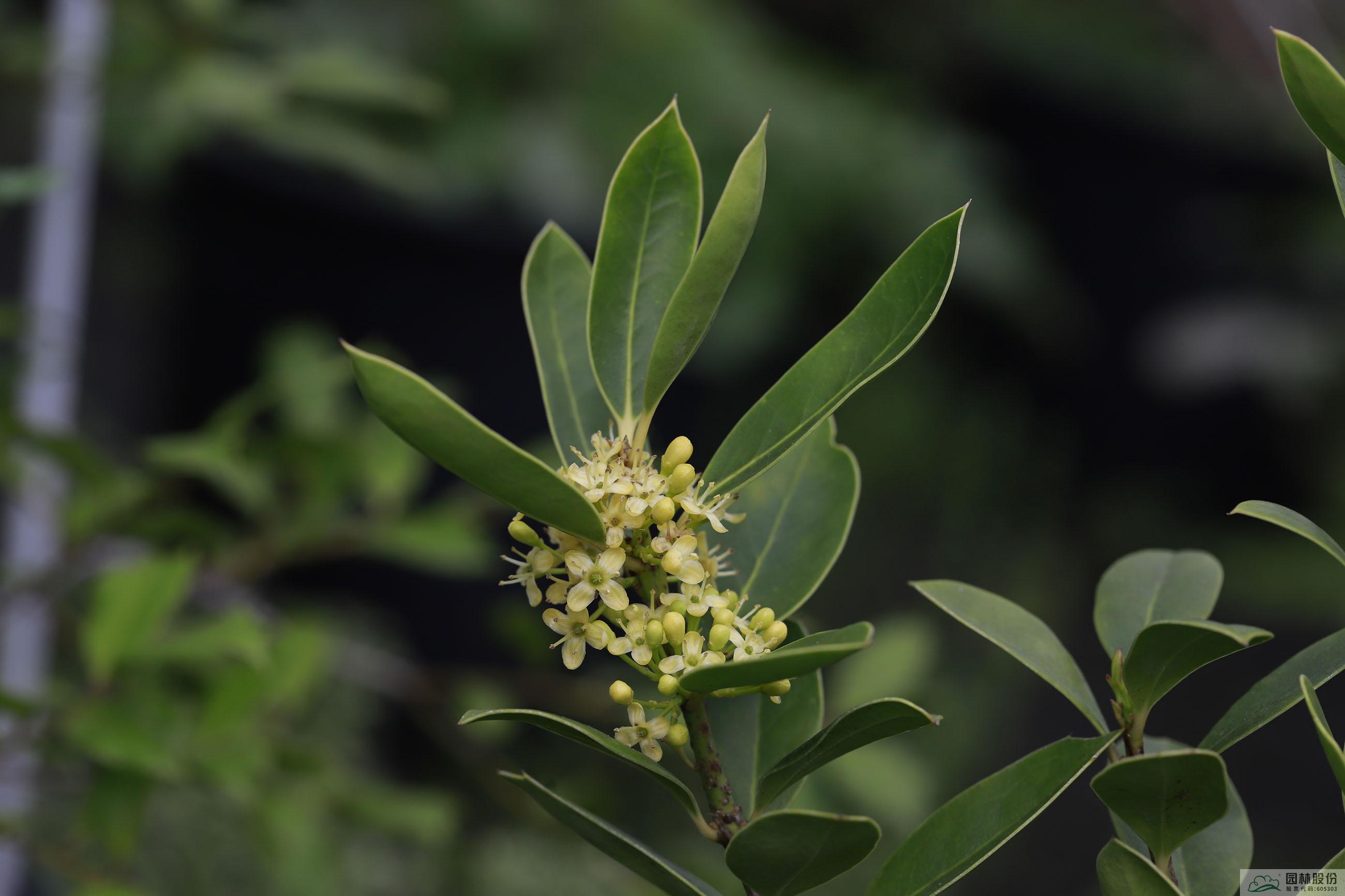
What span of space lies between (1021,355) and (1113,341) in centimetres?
24

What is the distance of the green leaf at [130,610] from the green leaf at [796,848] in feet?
1.47

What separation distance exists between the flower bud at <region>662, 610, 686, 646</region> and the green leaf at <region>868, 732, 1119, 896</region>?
9cm

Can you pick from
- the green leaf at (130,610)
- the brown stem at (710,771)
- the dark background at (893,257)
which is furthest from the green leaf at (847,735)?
the dark background at (893,257)

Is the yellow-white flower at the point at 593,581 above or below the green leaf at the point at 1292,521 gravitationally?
below

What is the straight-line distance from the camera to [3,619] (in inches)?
35.9

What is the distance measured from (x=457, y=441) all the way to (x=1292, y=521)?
0.22 m

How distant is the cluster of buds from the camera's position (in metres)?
0.31

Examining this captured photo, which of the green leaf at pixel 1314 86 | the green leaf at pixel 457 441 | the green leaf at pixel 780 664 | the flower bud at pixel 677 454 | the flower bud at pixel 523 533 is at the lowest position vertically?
the flower bud at pixel 523 533

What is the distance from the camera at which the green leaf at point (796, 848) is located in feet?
0.89

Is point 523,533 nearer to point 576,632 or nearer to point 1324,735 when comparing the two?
point 576,632

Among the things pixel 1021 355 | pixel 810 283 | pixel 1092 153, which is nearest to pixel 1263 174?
pixel 1092 153

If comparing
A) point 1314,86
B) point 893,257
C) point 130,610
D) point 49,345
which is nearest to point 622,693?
point 1314,86

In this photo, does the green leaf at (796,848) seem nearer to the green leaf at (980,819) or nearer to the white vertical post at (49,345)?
the green leaf at (980,819)

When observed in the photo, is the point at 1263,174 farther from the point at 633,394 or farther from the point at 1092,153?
the point at 633,394
